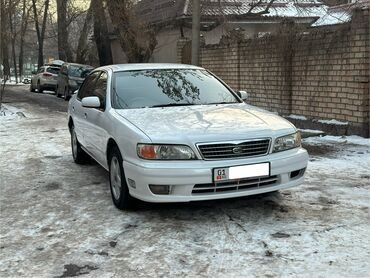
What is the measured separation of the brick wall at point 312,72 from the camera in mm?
9586

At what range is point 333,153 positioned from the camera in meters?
8.45

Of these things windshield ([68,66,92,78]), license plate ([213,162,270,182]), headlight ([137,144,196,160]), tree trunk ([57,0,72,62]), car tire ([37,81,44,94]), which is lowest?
license plate ([213,162,270,182])

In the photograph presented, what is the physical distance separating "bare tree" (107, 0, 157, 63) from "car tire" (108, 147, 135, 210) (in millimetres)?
13916

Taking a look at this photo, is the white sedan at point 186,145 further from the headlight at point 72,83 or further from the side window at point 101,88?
the headlight at point 72,83

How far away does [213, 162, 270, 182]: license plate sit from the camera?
4.67 meters

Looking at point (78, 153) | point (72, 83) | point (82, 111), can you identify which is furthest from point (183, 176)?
point (72, 83)

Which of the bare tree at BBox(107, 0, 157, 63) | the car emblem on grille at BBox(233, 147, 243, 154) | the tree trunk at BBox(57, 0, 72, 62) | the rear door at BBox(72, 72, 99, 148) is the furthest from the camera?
the tree trunk at BBox(57, 0, 72, 62)

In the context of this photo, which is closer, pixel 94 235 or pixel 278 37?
pixel 94 235

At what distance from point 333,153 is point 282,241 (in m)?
4.40

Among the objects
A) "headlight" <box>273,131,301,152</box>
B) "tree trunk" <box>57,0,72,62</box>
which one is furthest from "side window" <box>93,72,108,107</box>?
"tree trunk" <box>57,0,72,62</box>

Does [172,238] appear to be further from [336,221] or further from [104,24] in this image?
[104,24]

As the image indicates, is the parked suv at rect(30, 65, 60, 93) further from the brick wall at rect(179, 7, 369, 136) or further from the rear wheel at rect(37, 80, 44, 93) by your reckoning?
the brick wall at rect(179, 7, 369, 136)

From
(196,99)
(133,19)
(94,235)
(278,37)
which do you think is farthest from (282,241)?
(133,19)

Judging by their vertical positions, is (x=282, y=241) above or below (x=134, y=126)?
below
